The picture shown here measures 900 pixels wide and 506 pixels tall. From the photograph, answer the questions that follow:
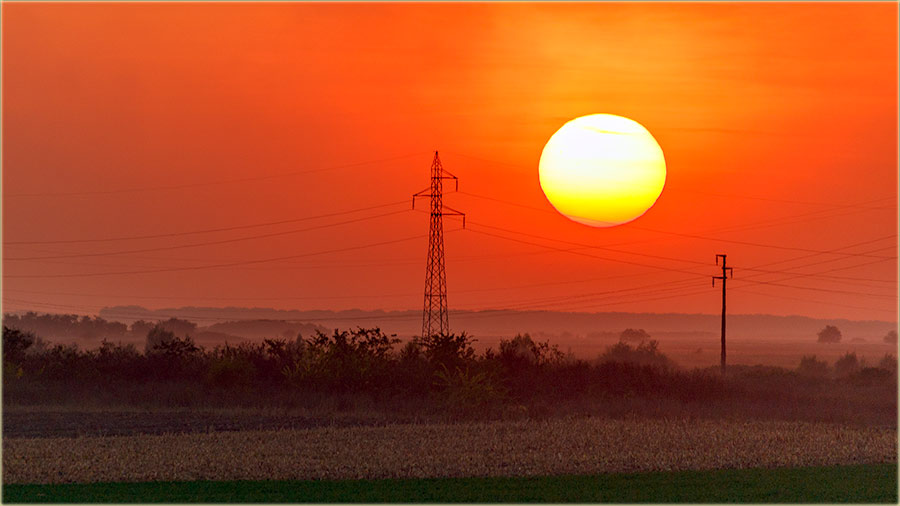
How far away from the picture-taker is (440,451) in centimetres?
2920

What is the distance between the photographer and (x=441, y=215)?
51438 mm

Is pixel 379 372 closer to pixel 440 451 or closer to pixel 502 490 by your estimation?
pixel 440 451

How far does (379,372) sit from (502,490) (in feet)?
78.8

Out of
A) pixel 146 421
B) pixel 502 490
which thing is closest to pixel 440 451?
pixel 502 490

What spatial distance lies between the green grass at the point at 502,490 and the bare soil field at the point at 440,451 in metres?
1.02

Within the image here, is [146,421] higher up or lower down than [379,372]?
lower down

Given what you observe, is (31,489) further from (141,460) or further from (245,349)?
(245,349)

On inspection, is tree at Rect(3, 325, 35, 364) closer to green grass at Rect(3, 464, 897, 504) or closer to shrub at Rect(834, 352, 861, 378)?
green grass at Rect(3, 464, 897, 504)

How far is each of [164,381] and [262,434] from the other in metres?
18.4

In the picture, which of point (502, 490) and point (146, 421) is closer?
point (502, 490)

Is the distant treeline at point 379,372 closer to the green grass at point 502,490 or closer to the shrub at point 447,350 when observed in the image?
the shrub at point 447,350

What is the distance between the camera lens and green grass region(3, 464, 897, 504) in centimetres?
2273

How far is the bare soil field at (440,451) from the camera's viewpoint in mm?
26094

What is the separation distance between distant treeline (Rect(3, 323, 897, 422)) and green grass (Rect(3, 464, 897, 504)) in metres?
18.7
